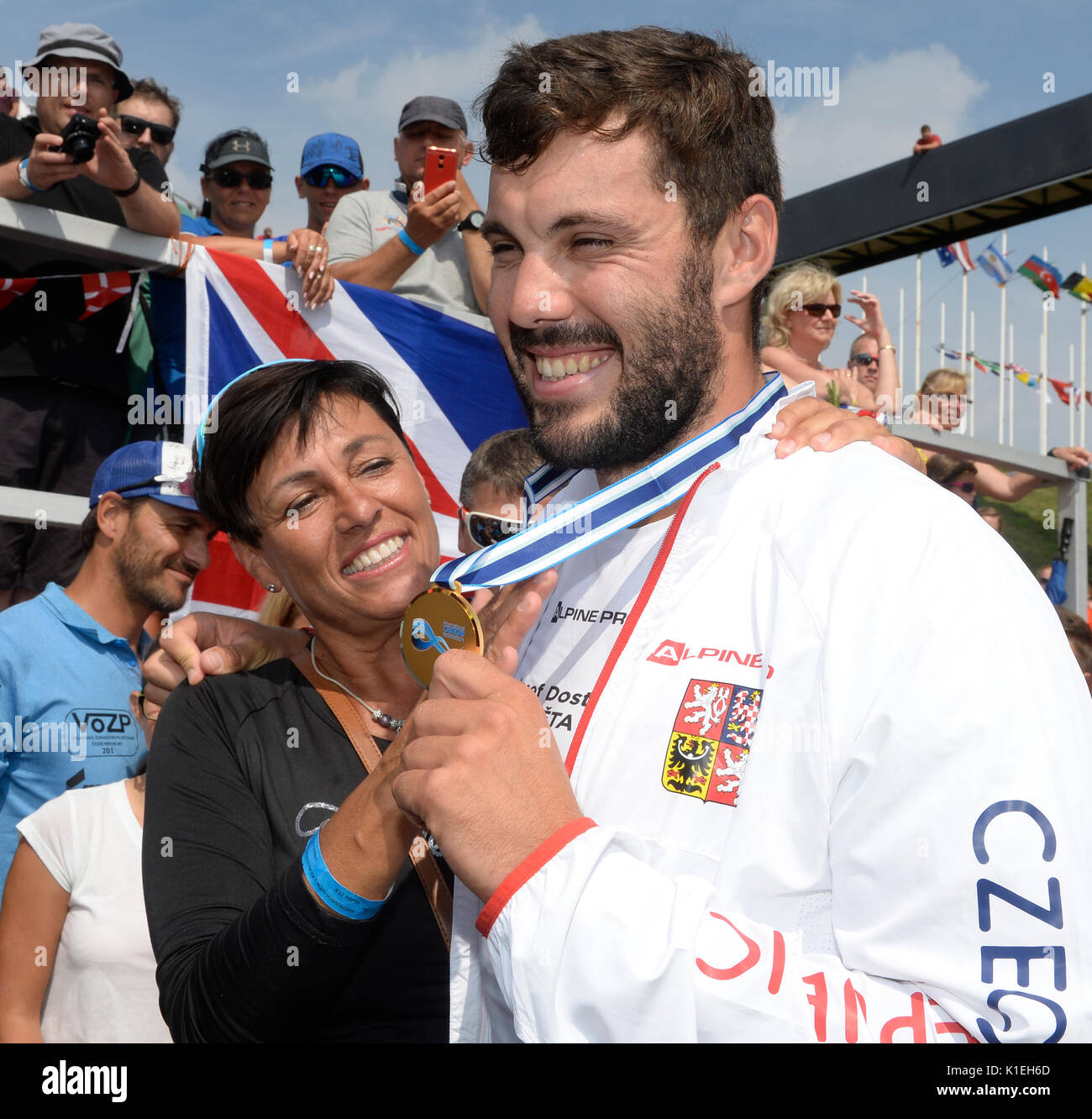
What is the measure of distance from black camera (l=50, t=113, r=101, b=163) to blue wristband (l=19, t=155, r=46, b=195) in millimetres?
133

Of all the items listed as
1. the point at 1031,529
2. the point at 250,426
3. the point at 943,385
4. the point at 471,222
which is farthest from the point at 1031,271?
the point at 1031,529

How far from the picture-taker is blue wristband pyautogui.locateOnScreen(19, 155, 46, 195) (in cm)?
378

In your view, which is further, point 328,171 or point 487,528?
point 328,171

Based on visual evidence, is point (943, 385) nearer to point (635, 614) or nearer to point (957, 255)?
point (957, 255)

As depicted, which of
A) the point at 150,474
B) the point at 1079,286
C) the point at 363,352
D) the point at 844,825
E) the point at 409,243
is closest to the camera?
the point at 844,825

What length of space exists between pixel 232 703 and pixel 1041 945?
1701mm

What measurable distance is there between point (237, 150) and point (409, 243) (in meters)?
1.14

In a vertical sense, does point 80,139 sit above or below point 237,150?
below

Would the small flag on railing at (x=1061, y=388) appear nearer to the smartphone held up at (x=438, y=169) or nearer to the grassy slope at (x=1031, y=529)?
the grassy slope at (x=1031, y=529)

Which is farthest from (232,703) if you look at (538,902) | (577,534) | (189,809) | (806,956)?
(806,956)

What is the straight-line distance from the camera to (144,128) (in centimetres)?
521

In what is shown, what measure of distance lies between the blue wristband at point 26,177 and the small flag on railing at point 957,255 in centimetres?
564

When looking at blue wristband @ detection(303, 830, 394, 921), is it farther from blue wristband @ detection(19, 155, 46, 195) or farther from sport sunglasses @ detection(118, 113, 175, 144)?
sport sunglasses @ detection(118, 113, 175, 144)
